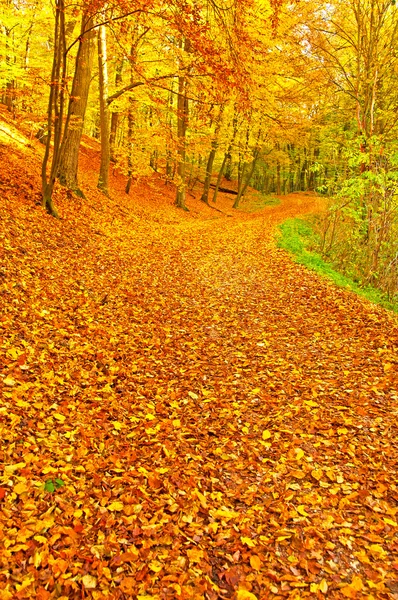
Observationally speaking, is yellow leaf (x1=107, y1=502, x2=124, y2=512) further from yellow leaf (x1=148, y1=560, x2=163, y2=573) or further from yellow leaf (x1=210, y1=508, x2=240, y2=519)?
yellow leaf (x1=210, y1=508, x2=240, y2=519)

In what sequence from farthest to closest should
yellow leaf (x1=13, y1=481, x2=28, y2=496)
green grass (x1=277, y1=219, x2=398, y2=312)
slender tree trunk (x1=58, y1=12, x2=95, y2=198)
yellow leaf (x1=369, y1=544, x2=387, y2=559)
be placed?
1. slender tree trunk (x1=58, y1=12, x2=95, y2=198)
2. green grass (x1=277, y1=219, x2=398, y2=312)
3. yellow leaf (x1=13, y1=481, x2=28, y2=496)
4. yellow leaf (x1=369, y1=544, x2=387, y2=559)

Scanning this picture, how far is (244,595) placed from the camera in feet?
9.63

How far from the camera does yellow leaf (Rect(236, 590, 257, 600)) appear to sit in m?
2.92

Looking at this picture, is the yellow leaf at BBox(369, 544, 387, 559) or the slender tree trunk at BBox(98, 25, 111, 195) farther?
the slender tree trunk at BBox(98, 25, 111, 195)

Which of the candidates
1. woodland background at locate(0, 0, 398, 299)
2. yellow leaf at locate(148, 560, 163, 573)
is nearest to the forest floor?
yellow leaf at locate(148, 560, 163, 573)

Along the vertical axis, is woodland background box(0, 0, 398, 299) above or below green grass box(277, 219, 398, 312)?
above

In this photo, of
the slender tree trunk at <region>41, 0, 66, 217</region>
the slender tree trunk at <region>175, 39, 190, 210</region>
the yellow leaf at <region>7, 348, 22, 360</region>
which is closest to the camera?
the yellow leaf at <region>7, 348, 22, 360</region>

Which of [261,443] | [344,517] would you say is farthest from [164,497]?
[344,517]

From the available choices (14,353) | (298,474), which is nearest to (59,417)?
(14,353)

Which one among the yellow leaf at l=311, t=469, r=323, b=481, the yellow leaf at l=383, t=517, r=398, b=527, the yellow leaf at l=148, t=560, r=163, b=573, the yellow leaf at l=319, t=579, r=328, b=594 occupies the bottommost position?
the yellow leaf at l=148, t=560, r=163, b=573

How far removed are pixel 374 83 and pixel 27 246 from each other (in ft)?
33.6

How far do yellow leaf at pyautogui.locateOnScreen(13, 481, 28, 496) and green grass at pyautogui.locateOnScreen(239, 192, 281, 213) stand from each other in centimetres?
3000

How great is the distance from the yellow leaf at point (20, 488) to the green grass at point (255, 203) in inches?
1181

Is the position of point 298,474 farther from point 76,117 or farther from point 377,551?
point 76,117
